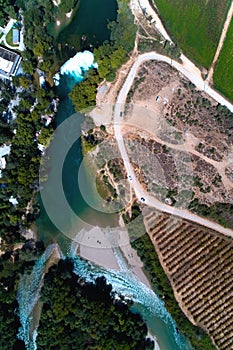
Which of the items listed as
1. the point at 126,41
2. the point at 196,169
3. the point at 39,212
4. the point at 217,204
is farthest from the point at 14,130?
the point at 217,204

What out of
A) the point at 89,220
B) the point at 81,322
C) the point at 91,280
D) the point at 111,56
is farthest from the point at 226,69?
the point at 81,322

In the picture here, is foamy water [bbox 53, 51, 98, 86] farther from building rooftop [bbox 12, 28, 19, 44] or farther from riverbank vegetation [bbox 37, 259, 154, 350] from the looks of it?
riverbank vegetation [bbox 37, 259, 154, 350]

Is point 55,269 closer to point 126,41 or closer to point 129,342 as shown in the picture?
point 129,342

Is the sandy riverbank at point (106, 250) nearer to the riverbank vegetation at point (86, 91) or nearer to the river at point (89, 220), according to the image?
the river at point (89, 220)

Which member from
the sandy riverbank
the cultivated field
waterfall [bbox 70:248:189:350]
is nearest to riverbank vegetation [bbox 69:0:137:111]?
the sandy riverbank

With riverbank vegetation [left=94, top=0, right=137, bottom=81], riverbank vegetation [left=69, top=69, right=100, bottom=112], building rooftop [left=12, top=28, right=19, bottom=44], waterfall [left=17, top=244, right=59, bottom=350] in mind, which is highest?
building rooftop [left=12, top=28, right=19, bottom=44]

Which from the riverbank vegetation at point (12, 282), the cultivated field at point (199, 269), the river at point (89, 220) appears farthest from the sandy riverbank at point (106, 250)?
the riverbank vegetation at point (12, 282)
